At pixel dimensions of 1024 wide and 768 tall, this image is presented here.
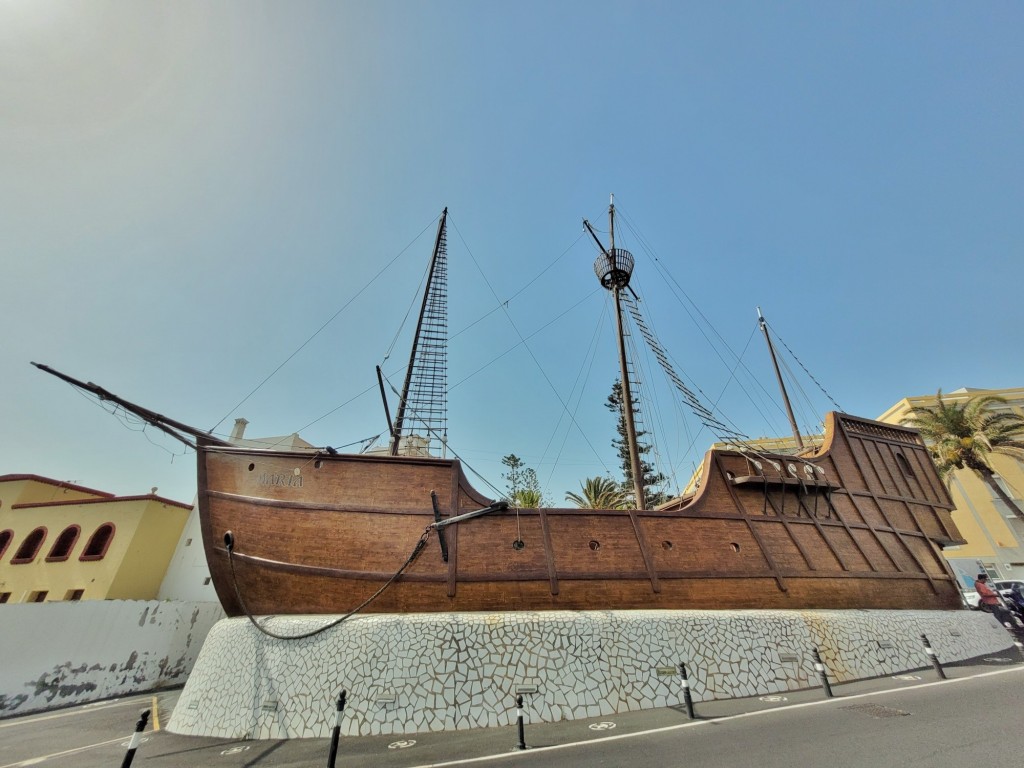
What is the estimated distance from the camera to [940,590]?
1106cm

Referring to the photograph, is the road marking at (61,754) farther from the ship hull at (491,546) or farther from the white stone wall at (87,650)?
the white stone wall at (87,650)

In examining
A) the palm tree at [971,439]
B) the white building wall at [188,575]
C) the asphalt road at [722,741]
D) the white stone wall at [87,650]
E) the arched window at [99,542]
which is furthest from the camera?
the palm tree at [971,439]

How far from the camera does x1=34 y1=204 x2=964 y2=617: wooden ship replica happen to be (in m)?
7.61

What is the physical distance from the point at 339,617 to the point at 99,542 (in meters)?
14.1

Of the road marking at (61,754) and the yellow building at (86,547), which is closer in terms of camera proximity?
the road marking at (61,754)

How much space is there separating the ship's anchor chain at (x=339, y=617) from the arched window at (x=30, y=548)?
44.9 feet

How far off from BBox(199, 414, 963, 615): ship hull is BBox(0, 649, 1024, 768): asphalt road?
190 centimetres

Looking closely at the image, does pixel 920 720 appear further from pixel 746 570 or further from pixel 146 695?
pixel 146 695

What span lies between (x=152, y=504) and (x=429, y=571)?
557 inches

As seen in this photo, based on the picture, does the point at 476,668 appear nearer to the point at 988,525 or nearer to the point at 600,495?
the point at 600,495

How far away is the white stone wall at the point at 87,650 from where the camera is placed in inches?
408

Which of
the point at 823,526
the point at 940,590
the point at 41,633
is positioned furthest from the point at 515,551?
the point at 41,633

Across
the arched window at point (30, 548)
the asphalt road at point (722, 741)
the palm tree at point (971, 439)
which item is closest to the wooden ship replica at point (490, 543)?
the asphalt road at point (722, 741)

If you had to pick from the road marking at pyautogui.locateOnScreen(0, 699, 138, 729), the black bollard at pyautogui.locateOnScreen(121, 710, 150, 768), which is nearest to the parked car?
the black bollard at pyautogui.locateOnScreen(121, 710, 150, 768)
